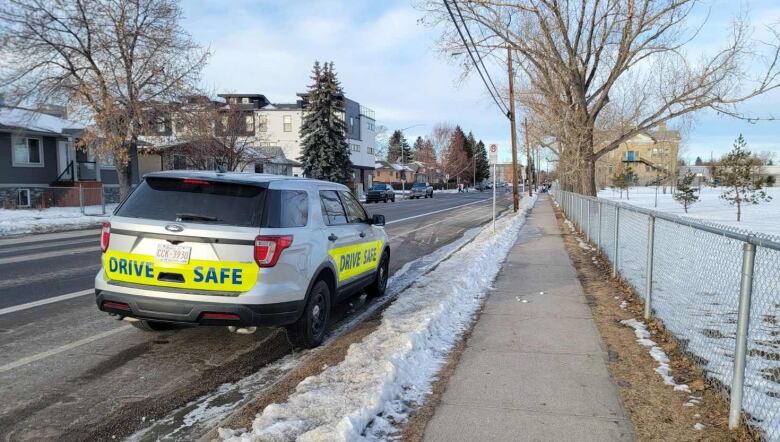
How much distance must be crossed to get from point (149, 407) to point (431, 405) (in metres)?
2.09

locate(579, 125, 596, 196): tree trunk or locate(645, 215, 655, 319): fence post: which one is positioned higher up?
locate(579, 125, 596, 196): tree trunk

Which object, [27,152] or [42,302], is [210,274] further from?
[27,152]

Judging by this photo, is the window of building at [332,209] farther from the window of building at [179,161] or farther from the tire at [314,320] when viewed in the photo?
the window of building at [179,161]

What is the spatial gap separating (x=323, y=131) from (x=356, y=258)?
124 feet

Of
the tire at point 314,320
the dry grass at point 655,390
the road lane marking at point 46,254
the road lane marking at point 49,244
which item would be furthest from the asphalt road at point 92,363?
the road lane marking at point 49,244

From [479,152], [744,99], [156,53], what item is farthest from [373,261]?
[479,152]

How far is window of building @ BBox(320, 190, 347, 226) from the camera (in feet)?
19.7

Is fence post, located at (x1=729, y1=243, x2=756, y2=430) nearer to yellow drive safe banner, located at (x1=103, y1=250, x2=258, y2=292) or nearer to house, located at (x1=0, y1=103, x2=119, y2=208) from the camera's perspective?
yellow drive safe banner, located at (x1=103, y1=250, x2=258, y2=292)

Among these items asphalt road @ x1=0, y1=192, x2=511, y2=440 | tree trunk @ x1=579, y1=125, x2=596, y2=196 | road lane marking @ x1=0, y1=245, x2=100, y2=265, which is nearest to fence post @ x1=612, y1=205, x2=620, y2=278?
asphalt road @ x1=0, y1=192, x2=511, y2=440

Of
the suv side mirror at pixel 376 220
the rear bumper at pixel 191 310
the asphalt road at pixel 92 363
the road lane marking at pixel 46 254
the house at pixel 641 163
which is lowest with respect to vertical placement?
the asphalt road at pixel 92 363

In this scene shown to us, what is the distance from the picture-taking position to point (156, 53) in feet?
76.9

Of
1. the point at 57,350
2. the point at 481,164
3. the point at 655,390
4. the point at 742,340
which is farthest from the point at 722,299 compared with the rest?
the point at 481,164

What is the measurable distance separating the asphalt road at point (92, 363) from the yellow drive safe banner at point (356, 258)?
0.62 m

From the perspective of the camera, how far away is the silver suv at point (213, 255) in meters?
4.62
